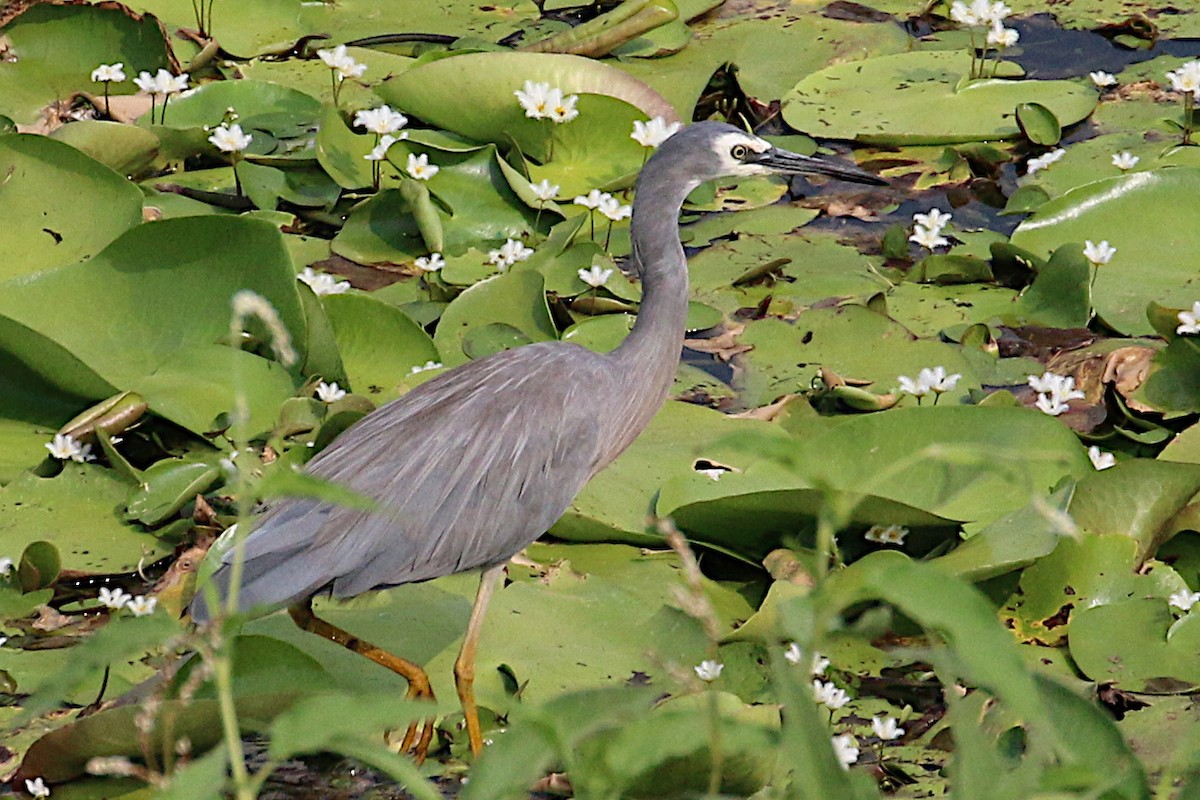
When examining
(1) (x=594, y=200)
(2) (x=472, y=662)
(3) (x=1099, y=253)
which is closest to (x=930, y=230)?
(3) (x=1099, y=253)

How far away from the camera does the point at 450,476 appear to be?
3.55m

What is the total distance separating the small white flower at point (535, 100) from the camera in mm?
5219

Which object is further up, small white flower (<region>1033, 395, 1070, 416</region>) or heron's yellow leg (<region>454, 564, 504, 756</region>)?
small white flower (<region>1033, 395, 1070, 416</region>)

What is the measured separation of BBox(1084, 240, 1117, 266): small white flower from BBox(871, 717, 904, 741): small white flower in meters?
1.81

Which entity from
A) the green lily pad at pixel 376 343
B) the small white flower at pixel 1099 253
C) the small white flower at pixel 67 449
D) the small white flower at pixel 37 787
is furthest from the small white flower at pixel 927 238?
the small white flower at pixel 37 787

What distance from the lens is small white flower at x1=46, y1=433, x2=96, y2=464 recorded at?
156 inches

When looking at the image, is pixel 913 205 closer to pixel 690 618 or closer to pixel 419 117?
pixel 419 117

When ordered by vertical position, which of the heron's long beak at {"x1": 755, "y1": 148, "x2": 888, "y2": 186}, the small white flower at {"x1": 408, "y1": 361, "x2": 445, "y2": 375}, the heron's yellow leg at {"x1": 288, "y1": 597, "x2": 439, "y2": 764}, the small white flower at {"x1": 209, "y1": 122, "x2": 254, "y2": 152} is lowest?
the heron's yellow leg at {"x1": 288, "y1": 597, "x2": 439, "y2": 764}

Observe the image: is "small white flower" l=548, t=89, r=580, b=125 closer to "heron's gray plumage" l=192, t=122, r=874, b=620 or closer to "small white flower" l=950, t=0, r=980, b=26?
"heron's gray plumage" l=192, t=122, r=874, b=620

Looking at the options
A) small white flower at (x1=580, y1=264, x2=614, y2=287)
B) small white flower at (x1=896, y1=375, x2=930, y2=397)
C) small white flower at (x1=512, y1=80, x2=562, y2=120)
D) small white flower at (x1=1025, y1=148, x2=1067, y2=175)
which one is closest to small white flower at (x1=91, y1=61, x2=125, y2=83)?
small white flower at (x1=512, y1=80, x2=562, y2=120)

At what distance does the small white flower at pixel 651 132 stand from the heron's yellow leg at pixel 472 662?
1.95 m

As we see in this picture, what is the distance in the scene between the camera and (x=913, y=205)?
17.9 ft

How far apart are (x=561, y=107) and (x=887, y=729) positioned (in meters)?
2.58

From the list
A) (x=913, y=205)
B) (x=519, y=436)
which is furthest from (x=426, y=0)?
(x=519, y=436)
